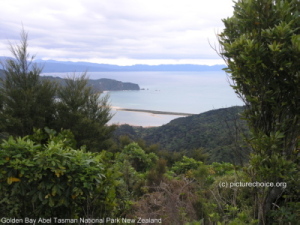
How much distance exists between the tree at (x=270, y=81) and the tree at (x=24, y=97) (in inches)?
364

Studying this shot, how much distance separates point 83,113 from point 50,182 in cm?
1040

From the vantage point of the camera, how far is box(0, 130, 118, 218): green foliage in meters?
2.50

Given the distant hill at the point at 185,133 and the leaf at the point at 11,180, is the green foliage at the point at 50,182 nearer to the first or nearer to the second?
the leaf at the point at 11,180

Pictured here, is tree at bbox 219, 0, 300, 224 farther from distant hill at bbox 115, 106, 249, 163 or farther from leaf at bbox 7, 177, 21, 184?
distant hill at bbox 115, 106, 249, 163

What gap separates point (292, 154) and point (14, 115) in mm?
10112

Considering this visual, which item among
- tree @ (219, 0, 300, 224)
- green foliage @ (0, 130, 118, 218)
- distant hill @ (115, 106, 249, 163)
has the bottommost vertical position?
distant hill @ (115, 106, 249, 163)

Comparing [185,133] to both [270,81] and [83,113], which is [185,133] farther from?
[270,81]

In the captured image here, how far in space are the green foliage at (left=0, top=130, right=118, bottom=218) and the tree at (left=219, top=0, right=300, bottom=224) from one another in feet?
4.90

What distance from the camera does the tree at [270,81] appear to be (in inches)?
79.6

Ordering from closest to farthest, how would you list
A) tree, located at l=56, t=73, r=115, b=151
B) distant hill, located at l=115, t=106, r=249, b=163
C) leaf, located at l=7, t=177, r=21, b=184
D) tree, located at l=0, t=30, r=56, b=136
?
leaf, located at l=7, t=177, r=21, b=184 < tree, located at l=0, t=30, r=56, b=136 < tree, located at l=56, t=73, r=115, b=151 < distant hill, located at l=115, t=106, r=249, b=163

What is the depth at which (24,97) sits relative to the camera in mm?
10414

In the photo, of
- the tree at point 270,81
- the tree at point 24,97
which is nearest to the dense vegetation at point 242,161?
the tree at point 270,81

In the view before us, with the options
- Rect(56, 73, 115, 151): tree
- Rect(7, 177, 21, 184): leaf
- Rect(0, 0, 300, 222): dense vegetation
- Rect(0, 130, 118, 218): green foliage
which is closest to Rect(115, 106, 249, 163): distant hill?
Rect(56, 73, 115, 151): tree

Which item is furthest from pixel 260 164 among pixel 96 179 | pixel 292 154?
pixel 96 179
